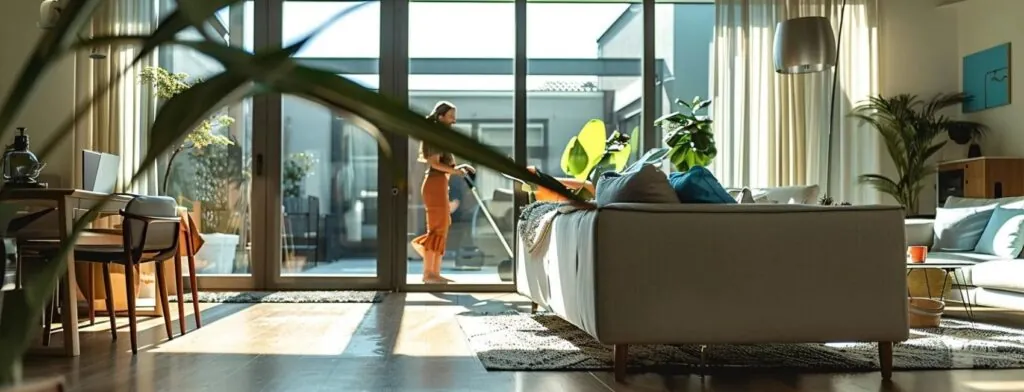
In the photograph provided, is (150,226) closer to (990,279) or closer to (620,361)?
(620,361)

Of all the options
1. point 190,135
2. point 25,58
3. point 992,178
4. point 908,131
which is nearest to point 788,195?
point 908,131

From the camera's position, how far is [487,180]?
21.7 ft

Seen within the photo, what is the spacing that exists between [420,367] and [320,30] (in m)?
2.86

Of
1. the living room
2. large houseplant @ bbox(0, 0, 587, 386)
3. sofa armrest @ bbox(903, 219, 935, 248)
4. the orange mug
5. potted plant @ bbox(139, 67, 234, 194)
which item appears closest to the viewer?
large houseplant @ bbox(0, 0, 587, 386)

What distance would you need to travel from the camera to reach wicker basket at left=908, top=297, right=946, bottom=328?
422 centimetres

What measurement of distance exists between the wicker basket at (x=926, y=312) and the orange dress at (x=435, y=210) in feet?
10.7

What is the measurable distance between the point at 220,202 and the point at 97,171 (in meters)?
2.15

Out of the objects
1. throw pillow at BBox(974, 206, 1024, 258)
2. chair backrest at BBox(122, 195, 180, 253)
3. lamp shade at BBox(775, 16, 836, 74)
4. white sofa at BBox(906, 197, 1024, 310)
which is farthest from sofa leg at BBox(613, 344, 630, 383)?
throw pillow at BBox(974, 206, 1024, 258)

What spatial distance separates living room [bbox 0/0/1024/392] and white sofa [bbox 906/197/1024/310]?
0.02 metres

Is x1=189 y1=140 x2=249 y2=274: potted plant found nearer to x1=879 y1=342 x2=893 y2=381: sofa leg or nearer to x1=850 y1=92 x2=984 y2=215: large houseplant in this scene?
x1=850 y1=92 x2=984 y2=215: large houseplant

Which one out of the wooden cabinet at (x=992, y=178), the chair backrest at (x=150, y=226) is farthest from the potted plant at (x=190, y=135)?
the wooden cabinet at (x=992, y=178)

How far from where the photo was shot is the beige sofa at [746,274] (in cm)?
281

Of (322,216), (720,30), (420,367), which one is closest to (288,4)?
(322,216)

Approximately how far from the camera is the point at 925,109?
6.62 meters
